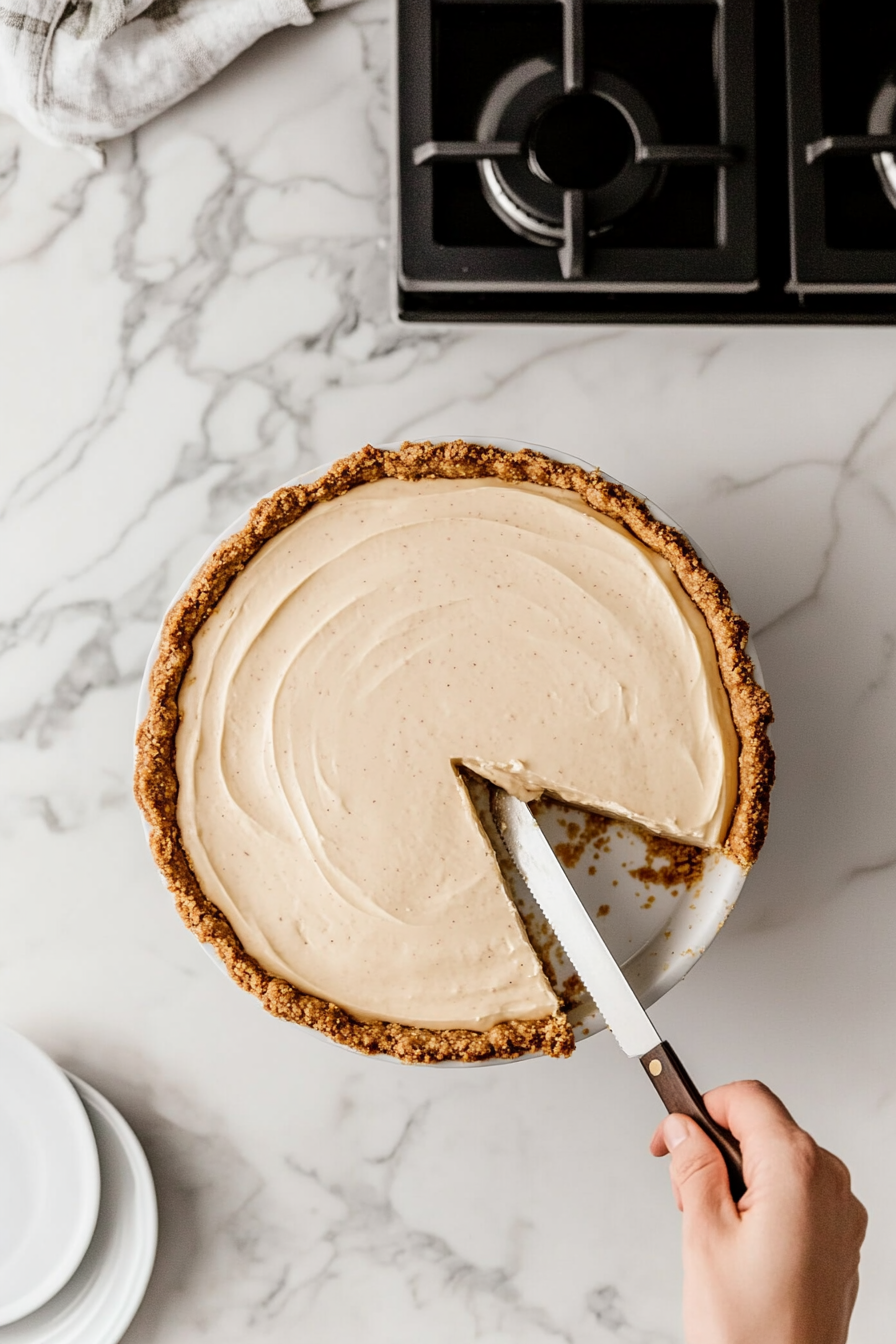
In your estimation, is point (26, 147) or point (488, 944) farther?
point (26, 147)

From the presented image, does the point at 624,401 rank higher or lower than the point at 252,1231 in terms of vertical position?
higher

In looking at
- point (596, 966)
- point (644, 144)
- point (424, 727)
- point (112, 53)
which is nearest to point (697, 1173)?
point (596, 966)

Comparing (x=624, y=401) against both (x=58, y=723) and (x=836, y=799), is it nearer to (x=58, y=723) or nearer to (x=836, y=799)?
(x=836, y=799)

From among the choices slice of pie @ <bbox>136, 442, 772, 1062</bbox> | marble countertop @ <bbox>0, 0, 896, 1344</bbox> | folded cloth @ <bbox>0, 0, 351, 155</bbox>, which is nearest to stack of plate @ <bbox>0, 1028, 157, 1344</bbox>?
marble countertop @ <bbox>0, 0, 896, 1344</bbox>

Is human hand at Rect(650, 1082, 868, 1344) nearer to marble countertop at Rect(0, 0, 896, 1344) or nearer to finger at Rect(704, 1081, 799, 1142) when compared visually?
finger at Rect(704, 1081, 799, 1142)

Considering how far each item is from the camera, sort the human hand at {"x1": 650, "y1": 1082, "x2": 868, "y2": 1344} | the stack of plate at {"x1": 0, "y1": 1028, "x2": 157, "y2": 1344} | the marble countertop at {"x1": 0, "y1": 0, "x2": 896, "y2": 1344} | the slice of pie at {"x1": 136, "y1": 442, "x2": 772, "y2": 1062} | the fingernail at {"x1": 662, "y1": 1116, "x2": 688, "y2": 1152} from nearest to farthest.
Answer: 1. the human hand at {"x1": 650, "y1": 1082, "x2": 868, "y2": 1344}
2. the fingernail at {"x1": 662, "y1": 1116, "x2": 688, "y2": 1152}
3. the slice of pie at {"x1": 136, "y1": 442, "x2": 772, "y2": 1062}
4. the stack of plate at {"x1": 0, "y1": 1028, "x2": 157, "y2": 1344}
5. the marble countertop at {"x1": 0, "y1": 0, "x2": 896, "y2": 1344}

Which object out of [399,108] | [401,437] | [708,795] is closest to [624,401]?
[401,437]

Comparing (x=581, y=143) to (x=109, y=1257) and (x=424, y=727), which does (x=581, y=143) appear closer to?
(x=424, y=727)
